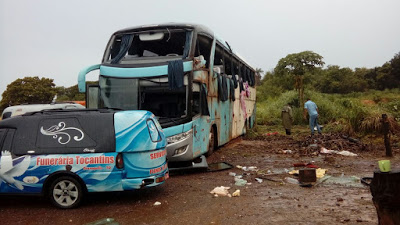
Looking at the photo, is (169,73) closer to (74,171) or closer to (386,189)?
(74,171)

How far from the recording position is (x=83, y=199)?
22.1 ft

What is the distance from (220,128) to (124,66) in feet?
15.1

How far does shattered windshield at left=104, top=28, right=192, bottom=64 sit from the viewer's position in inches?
403

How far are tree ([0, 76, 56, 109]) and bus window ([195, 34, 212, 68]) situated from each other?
42993 mm

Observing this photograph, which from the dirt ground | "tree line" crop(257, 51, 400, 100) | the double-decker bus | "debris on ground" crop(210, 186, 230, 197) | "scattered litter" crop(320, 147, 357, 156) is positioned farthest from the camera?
"tree line" crop(257, 51, 400, 100)

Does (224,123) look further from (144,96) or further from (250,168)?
(144,96)

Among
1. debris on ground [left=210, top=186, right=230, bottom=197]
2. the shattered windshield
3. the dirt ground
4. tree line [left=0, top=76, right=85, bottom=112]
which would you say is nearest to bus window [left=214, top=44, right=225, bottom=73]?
the shattered windshield

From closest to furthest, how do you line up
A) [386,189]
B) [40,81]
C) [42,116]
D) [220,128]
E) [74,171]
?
[386,189], [74,171], [42,116], [220,128], [40,81]

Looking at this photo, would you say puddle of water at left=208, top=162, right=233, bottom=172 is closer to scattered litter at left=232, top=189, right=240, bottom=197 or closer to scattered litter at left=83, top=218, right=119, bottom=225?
scattered litter at left=232, top=189, right=240, bottom=197

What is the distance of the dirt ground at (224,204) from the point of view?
5.79 m

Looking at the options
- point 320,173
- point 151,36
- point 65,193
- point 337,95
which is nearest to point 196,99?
point 151,36

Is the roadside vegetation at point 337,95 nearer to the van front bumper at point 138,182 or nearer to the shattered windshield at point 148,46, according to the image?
the shattered windshield at point 148,46

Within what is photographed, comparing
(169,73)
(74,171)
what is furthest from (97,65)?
(74,171)

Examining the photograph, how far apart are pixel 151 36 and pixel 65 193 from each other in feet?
17.5
